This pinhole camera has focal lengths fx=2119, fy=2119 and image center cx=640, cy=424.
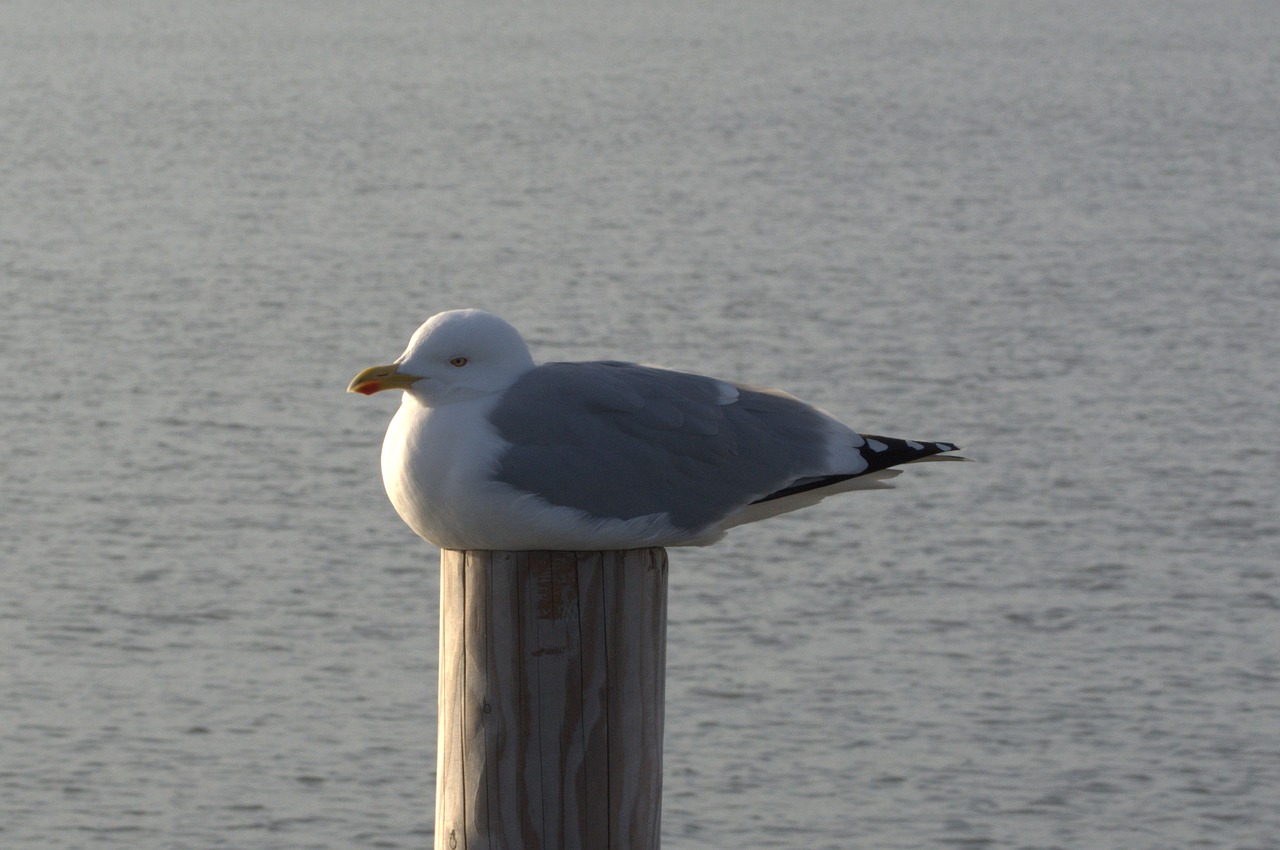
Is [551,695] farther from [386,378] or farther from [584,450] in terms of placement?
[386,378]

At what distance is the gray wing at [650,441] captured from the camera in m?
3.82

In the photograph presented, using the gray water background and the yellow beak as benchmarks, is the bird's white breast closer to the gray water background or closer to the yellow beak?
the yellow beak

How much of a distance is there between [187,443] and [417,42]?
1082 inches

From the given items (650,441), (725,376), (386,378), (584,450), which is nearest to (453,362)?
(386,378)

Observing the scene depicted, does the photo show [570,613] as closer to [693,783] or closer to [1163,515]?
[693,783]

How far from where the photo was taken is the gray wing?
382cm

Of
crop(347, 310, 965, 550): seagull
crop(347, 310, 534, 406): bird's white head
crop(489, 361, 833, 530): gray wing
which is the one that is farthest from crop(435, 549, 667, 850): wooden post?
crop(347, 310, 534, 406): bird's white head

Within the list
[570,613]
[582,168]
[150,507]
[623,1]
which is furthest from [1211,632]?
[623,1]

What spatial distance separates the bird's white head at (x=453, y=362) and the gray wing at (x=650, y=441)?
7 centimetres

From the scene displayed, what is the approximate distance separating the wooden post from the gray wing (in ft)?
0.60

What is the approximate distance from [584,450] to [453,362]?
0.30 metres

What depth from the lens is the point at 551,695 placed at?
142 inches

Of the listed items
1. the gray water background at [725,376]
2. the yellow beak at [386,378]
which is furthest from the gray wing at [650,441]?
the gray water background at [725,376]

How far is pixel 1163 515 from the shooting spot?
1132 cm
